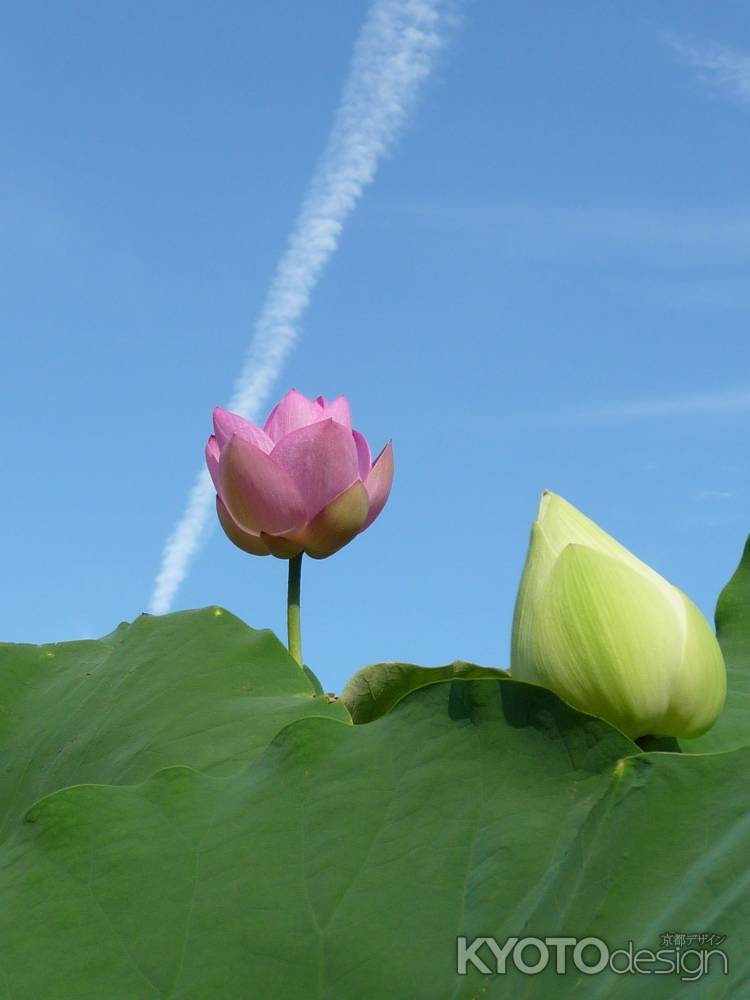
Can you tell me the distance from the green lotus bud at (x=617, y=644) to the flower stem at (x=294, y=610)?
19.3 inches

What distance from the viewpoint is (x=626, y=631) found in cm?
83

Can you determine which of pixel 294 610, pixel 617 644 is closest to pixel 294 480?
pixel 294 610

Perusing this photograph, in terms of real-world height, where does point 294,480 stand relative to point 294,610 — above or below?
above

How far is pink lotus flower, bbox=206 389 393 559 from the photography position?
1.26 metres

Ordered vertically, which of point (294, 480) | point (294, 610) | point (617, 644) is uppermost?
point (294, 480)

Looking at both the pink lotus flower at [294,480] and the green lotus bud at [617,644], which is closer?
the green lotus bud at [617,644]

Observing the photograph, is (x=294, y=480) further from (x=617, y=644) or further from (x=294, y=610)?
(x=617, y=644)

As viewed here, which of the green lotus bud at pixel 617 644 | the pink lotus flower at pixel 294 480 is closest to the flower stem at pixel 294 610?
the pink lotus flower at pixel 294 480

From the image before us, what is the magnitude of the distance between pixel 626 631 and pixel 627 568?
0.06 m

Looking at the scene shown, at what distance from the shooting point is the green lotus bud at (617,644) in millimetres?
828

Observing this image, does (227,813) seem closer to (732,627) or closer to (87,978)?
(87,978)

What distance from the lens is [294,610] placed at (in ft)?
4.36

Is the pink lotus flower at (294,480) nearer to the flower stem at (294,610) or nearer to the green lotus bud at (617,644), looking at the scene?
the flower stem at (294,610)

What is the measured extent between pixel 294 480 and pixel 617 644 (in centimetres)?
55
